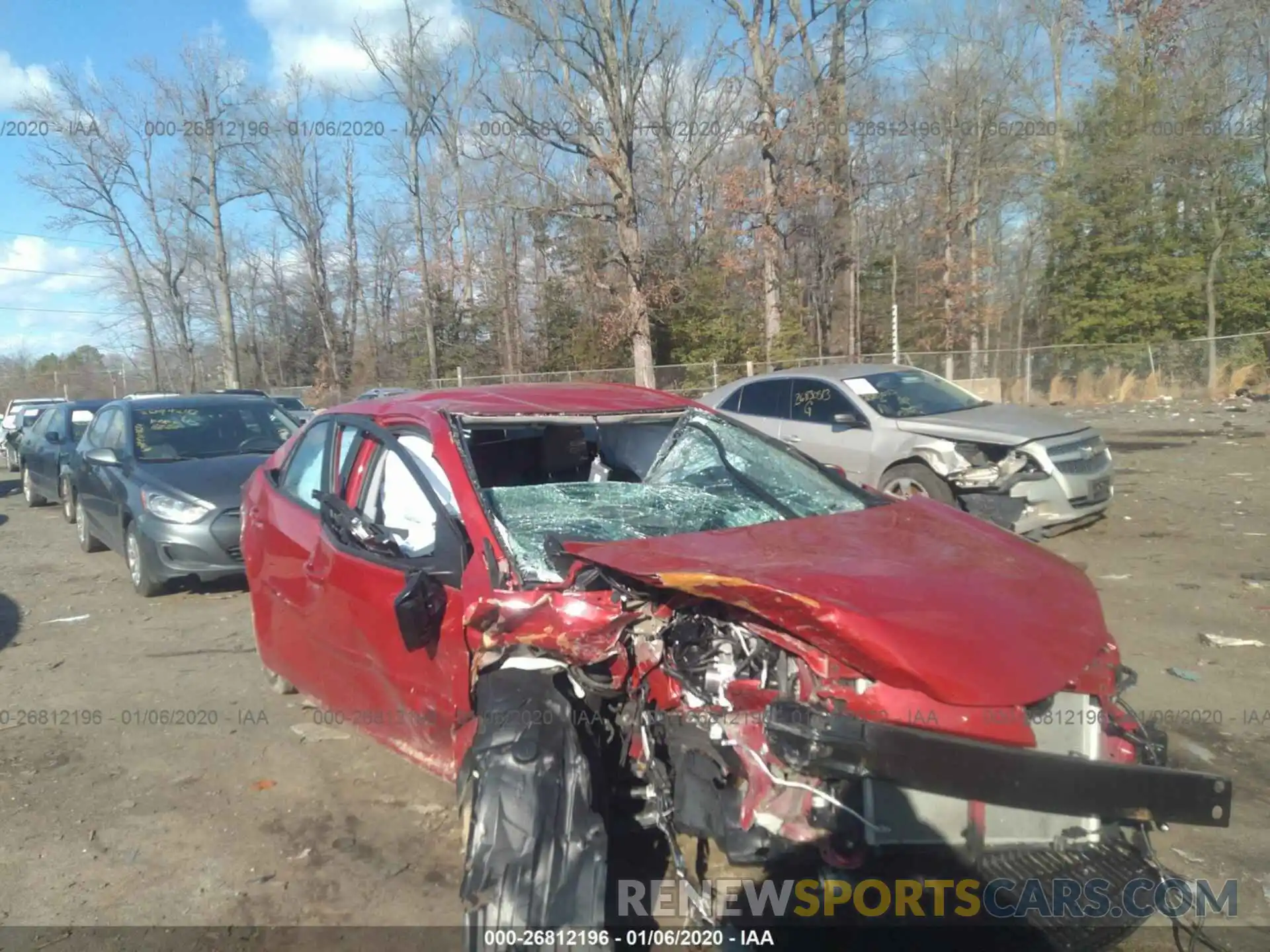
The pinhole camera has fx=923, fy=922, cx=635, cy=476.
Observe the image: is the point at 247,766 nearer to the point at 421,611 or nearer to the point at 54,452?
the point at 421,611

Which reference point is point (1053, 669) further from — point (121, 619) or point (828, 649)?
point (121, 619)

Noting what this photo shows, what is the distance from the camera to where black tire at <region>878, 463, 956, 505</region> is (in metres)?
8.25

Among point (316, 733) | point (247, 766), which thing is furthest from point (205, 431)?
point (247, 766)

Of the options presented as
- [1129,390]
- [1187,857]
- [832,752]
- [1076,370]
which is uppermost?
[1076,370]

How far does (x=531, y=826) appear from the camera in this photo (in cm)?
255

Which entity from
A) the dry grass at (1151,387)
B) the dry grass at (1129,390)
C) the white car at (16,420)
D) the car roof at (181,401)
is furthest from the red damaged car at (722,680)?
the dry grass at (1151,387)

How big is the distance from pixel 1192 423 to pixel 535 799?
61.6ft

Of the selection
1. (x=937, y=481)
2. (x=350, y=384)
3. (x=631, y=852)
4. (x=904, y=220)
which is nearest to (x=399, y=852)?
(x=631, y=852)

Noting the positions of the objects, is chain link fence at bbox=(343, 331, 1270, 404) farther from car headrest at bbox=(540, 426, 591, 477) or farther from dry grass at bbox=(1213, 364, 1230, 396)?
car headrest at bbox=(540, 426, 591, 477)

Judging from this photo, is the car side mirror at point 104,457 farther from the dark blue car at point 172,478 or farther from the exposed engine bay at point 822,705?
the exposed engine bay at point 822,705

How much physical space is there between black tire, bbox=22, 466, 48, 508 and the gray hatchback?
11.1 metres

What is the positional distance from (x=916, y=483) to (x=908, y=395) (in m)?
1.35

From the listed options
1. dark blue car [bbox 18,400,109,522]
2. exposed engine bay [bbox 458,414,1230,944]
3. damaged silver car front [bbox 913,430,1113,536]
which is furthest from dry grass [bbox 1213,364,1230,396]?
dark blue car [bbox 18,400,109,522]

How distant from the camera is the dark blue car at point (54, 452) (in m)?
12.1
